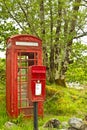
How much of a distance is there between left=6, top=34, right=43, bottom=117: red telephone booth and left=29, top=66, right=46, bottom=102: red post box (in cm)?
283

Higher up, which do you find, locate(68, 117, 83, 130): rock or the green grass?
the green grass

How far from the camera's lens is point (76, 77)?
29.1ft

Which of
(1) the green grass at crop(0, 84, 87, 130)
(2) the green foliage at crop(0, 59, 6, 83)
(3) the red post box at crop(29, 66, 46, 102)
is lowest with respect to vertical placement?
(1) the green grass at crop(0, 84, 87, 130)

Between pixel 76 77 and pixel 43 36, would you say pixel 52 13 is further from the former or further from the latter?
pixel 76 77

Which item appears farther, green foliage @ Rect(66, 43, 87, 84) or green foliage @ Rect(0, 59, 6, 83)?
green foliage @ Rect(0, 59, 6, 83)

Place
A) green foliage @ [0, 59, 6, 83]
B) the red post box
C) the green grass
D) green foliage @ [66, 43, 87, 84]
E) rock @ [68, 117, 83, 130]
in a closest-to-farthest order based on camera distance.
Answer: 1. the red post box
2. rock @ [68, 117, 83, 130]
3. the green grass
4. green foliage @ [66, 43, 87, 84]
5. green foliage @ [0, 59, 6, 83]

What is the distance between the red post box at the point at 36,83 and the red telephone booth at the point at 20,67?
2.83 metres

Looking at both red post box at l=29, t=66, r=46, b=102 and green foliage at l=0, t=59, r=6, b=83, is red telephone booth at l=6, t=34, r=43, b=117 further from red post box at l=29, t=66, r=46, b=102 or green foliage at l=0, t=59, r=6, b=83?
green foliage at l=0, t=59, r=6, b=83

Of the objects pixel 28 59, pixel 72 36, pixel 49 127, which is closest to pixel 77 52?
pixel 72 36

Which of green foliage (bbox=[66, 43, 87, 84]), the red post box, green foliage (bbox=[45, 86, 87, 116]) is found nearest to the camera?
the red post box

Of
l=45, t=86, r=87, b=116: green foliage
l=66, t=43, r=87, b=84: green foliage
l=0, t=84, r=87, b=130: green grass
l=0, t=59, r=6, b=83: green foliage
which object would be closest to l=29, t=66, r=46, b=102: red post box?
l=0, t=84, r=87, b=130: green grass

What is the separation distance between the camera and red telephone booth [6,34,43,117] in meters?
6.32

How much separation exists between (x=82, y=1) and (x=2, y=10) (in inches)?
94.9

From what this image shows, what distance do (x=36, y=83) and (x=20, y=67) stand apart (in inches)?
117
